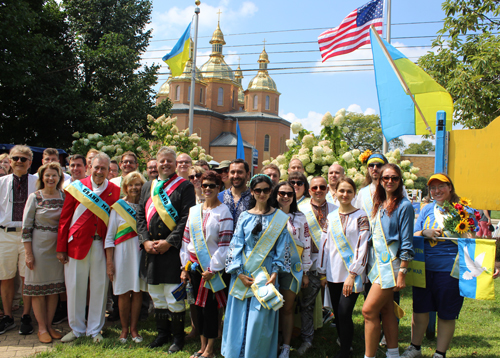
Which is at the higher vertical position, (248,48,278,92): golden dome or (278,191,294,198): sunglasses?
(248,48,278,92): golden dome

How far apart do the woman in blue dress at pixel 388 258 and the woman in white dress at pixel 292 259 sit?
0.71 meters

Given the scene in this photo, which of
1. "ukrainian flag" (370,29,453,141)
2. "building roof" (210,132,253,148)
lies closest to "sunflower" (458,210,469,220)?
"ukrainian flag" (370,29,453,141)

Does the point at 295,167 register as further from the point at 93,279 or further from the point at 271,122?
the point at 271,122

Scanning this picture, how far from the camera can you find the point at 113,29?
69.8ft

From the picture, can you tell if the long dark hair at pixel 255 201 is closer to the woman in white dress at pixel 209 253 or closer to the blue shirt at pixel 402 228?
the woman in white dress at pixel 209 253

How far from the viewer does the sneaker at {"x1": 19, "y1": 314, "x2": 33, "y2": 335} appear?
487 centimetres

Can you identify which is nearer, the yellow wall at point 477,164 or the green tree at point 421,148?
the yellow wall at point 477,164

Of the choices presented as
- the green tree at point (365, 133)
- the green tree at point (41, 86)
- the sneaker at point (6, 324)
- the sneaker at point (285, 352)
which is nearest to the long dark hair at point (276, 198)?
the sneaker at point (285, 352)

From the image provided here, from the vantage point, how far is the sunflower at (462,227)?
394 centimetres

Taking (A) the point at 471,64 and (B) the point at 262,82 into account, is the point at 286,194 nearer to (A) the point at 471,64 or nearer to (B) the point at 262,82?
(A) the point at 471,64

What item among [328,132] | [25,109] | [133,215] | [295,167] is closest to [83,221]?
[133,215]

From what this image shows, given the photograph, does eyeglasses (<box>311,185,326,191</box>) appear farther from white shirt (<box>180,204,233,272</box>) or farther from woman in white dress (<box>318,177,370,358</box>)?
Result: white shirt (<box>180,204,233,272</box>)

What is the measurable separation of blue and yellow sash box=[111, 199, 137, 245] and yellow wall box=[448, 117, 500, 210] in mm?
3944

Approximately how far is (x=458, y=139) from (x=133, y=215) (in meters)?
4.09
